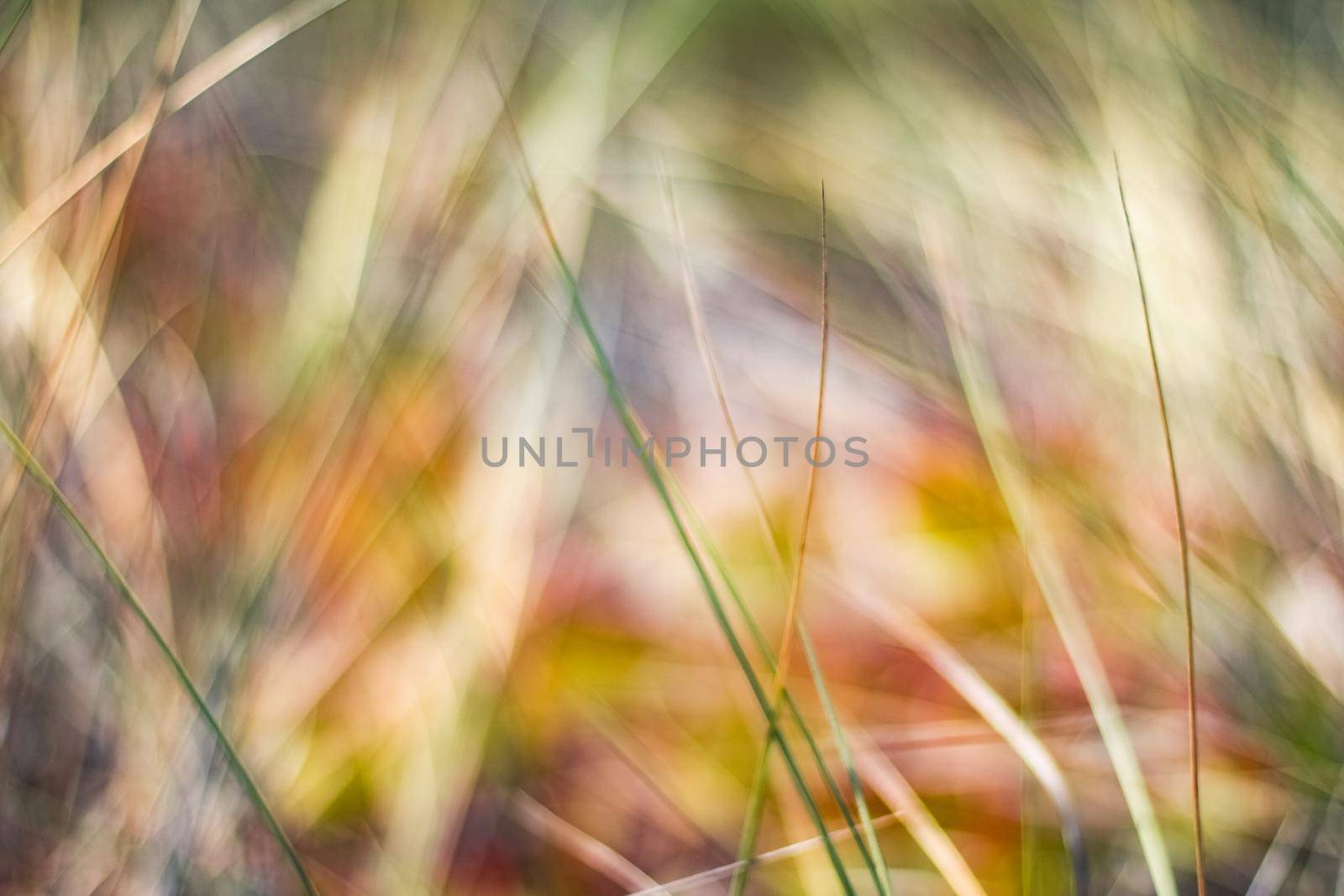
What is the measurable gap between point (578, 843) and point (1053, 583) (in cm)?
24

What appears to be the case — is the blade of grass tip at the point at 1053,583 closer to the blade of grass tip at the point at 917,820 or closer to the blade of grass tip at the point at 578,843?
the blade of grass tip at the point at 917,820

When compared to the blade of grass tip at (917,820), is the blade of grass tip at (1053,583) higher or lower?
higher

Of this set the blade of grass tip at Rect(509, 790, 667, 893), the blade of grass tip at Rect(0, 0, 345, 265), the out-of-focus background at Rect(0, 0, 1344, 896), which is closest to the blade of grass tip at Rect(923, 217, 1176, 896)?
the out-of-focus background at Rect(0, 0, 1344, 896)

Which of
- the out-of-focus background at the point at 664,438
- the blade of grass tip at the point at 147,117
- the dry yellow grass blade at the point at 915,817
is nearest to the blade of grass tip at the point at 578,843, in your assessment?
the out-of-focus background at the point at 664,438

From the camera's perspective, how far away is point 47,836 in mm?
371

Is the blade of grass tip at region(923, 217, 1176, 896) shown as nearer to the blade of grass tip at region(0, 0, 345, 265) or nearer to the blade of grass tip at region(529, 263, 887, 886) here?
the blade of grass tip at region(529, 263, 887, 886)

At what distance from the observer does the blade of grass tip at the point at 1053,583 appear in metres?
0.27

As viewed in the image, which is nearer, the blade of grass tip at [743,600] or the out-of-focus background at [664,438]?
the blade of grass tip at [743,600]

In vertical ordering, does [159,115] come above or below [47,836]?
above

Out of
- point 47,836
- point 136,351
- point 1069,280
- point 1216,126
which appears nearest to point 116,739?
point 47,836

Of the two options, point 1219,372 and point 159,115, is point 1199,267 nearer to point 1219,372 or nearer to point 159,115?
point 1219,372

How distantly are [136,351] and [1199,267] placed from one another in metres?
0.63

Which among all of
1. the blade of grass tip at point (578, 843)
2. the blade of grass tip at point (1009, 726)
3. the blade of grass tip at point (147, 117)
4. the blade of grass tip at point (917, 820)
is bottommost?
the blade of grass tip at point (578, 843)

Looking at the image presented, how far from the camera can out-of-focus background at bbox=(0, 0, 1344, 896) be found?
0.37m
